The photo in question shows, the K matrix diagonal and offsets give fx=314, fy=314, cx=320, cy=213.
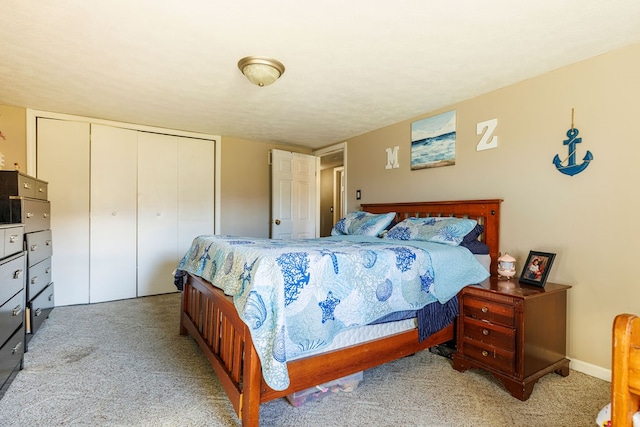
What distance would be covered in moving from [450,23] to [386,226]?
1.88m

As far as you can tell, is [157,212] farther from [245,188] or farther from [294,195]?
[294,195]

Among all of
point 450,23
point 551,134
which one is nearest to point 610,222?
point 551,134

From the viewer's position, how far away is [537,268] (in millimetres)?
2176

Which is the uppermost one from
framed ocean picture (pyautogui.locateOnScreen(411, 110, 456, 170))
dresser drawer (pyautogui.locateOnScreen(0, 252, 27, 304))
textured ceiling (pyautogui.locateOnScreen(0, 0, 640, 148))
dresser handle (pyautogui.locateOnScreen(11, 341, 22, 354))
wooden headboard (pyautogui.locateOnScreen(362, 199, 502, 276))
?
textured ceiling (pyautogui.locateOnScreen(0, 0, 640, 148))

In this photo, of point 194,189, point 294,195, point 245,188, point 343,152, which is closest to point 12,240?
point 194,189

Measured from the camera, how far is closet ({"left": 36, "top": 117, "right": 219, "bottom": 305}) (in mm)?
3533

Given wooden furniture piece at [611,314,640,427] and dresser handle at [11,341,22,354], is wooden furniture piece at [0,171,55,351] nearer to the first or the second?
dresser handle at [11,341,22,354]

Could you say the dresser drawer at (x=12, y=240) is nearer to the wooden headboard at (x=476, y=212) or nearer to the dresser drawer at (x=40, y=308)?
the dresser drawer at (x=40, y=308)

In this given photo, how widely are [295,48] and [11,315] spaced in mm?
2415

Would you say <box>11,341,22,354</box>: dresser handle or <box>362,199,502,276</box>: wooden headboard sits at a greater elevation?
<box>362,199,502,276</box>: wooden headboard

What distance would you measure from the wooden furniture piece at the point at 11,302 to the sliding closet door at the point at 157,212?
1.84 metres

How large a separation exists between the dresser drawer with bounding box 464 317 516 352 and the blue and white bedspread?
0.24m

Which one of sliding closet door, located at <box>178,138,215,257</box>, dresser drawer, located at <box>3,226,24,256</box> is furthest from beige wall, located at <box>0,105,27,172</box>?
dresser drawer, located at <box>3,226,24,256</box>

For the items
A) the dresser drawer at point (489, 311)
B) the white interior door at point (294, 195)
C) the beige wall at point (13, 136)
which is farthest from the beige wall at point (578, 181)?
the beige wall at point (13, 136)
